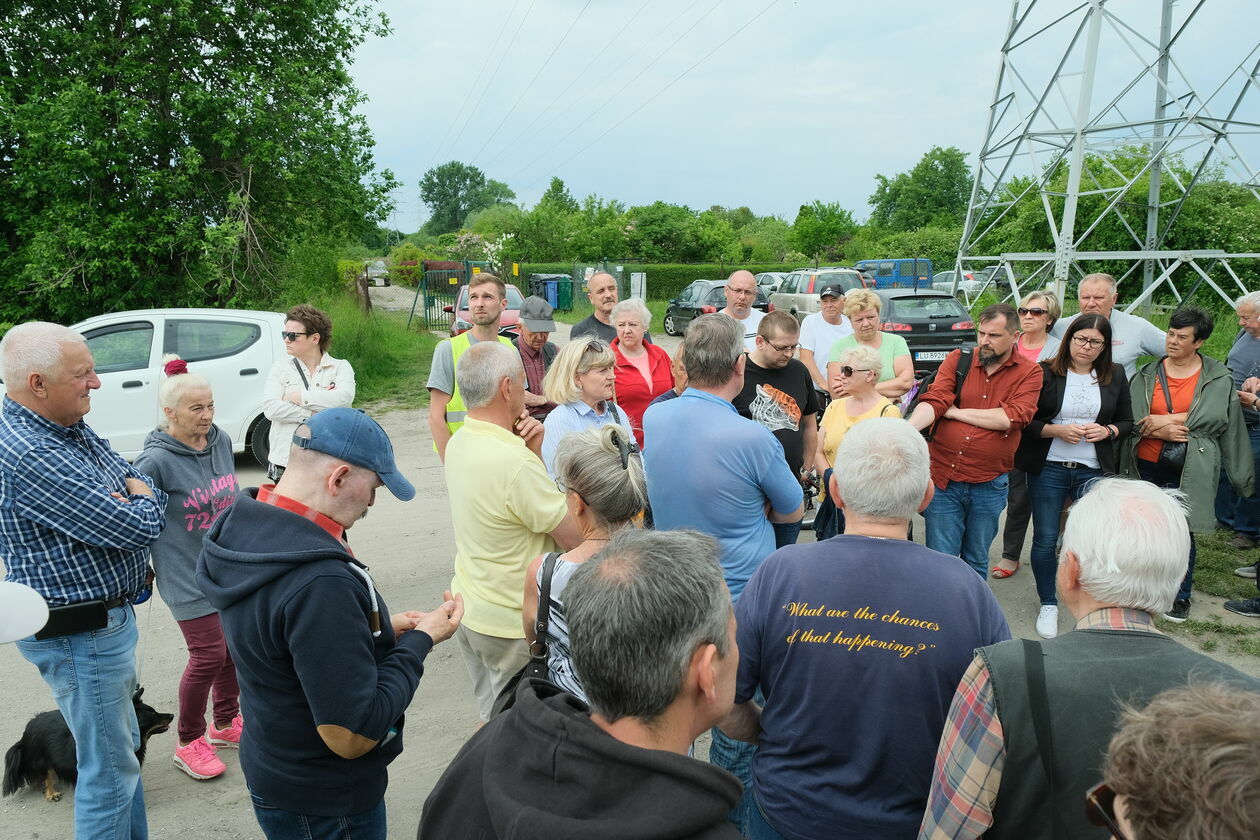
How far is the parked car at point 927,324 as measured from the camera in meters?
12.5

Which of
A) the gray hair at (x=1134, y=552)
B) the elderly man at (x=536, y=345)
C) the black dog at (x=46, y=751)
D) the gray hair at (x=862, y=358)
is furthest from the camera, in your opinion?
the elderly man at (x=536, y=345)

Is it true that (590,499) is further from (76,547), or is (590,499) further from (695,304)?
(695,304)

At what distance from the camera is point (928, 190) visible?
65.0m

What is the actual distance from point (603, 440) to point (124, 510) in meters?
1.59

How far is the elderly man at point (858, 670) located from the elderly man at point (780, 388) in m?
2.39

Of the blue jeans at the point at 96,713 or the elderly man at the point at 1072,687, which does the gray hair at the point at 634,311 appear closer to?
the blue jeans at the point at 96,713

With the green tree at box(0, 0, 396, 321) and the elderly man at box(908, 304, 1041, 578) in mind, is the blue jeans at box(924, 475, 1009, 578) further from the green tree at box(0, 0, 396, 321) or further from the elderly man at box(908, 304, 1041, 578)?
the green tree at box(0, 0, 396, 321)

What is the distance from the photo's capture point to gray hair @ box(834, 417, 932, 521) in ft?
6.70

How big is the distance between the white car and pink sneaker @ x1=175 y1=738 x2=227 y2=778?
4.95 m

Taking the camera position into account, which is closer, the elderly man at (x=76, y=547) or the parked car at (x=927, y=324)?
the elderly man at (x=76, y=547)

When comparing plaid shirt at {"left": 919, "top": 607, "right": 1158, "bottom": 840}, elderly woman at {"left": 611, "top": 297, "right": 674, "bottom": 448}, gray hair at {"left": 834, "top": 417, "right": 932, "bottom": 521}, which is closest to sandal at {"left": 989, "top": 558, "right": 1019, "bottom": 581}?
elderly woman at {"left": 611, "top": 297, "right": 674, "bottom": 448}

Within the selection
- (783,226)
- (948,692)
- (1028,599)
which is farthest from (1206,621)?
(783,226)

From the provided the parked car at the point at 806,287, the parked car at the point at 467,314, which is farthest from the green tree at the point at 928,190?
Result: the parked car at the point at 467,314

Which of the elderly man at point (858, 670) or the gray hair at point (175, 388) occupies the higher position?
the gray hair at point (175, 388)
